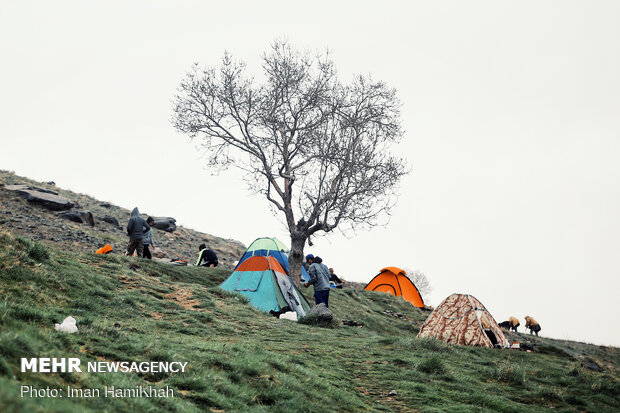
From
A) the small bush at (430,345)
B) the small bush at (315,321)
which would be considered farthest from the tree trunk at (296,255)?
the small bush at (430,345)

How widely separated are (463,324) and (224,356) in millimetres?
11275

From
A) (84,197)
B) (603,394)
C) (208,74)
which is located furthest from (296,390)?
(84,197)

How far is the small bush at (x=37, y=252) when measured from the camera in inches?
480

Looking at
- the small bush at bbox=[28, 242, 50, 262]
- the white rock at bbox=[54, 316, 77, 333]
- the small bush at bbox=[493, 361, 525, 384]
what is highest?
the small bush at bbox=[493, 361, 525, 384]

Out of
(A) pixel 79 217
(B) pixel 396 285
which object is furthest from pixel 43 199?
(B) pixel 396 285

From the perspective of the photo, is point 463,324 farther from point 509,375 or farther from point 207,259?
point 207,259

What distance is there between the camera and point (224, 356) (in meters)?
8.46

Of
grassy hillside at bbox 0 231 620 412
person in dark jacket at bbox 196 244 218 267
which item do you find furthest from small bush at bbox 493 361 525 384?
person in dark jacket at bbox 196 244 218 267

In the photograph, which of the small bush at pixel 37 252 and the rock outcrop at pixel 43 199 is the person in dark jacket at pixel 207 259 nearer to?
the rock outcrop at pixel 43 199

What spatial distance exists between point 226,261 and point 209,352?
25099mm

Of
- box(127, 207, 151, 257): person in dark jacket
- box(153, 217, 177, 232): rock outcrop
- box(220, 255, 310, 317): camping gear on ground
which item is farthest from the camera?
box(153, 217, 177, 232): rock outcrop

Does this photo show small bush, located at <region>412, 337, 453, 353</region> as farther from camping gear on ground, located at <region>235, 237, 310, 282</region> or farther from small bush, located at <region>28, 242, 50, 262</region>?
camping gear on ground, located at <region>235, 237, 310, 282</region>

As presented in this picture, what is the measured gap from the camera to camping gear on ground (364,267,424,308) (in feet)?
107

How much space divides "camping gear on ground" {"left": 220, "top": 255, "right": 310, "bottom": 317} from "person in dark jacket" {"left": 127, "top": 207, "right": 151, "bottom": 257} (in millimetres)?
4058
